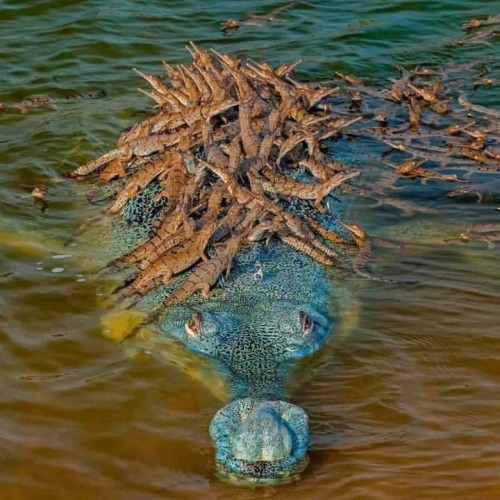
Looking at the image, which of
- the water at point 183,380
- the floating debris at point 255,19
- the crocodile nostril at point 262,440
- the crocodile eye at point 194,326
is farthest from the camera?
the floating debris at point 255,19

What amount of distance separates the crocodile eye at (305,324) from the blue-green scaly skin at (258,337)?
0.02 meters

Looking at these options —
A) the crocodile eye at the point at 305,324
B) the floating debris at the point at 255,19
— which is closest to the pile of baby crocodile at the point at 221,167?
the crocodile eye at the point at 305,324

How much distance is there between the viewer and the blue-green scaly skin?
4.54 meters

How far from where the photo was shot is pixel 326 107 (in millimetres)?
9195

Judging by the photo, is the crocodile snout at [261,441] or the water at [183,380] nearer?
the crocodile snout at [261,441]

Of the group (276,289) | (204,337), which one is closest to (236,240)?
(276,289)

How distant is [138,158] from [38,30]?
17.8ft

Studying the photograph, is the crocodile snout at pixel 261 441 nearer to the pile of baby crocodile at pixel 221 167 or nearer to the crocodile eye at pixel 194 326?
the crocodile eye at pixel 194 326

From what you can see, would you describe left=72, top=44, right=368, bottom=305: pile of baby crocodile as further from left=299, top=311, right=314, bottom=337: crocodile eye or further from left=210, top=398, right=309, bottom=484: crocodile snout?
left=210, top=398, right=309, bottom=484: crocodile snout

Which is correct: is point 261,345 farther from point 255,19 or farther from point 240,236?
point 255,19

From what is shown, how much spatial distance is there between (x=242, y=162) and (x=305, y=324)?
80.6 inches

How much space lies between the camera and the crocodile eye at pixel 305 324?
222 inches

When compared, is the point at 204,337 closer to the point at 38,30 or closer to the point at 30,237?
the point at 30,237

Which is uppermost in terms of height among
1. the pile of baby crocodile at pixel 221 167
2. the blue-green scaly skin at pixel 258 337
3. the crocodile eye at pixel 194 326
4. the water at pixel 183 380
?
the pile of baby crocodile at pixel 221 167
